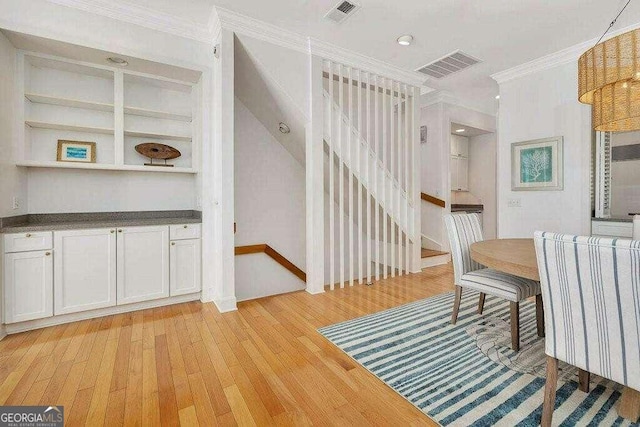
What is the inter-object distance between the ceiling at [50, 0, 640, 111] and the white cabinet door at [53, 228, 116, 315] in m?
2.15

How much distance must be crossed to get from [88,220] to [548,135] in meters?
5.43

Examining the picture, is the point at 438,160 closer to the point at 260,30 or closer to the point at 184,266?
the point at 260,30

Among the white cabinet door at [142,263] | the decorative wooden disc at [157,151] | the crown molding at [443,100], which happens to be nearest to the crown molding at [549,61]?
the crown molding at [443,100]

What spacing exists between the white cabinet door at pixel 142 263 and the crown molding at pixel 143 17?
193cm

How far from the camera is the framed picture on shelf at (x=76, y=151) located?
9.17 ft

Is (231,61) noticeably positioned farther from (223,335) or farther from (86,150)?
(223,335)

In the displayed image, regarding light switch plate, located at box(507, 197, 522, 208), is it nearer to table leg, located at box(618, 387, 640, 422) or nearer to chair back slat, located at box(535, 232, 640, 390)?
table leg, located at box(618, 387, 640, 422)

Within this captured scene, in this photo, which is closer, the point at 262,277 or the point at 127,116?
the point at 127,116

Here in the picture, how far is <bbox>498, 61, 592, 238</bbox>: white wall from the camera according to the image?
3.43 meters

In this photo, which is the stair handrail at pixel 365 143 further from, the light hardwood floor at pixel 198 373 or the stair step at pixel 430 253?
the light hardwood floor at pixel 198 373

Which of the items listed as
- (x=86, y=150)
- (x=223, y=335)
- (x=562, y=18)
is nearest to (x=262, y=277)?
(x=223, y=335)

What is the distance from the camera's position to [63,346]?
2150 millimetres

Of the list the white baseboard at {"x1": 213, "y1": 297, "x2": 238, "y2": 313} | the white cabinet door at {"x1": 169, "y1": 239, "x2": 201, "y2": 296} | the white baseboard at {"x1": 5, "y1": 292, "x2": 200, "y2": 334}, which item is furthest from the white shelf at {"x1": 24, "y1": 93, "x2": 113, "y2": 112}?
the white baseboard at {"x1": 213, "y1": 297, "x2": 238, "y2": 313}

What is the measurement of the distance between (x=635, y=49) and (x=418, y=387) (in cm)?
242
